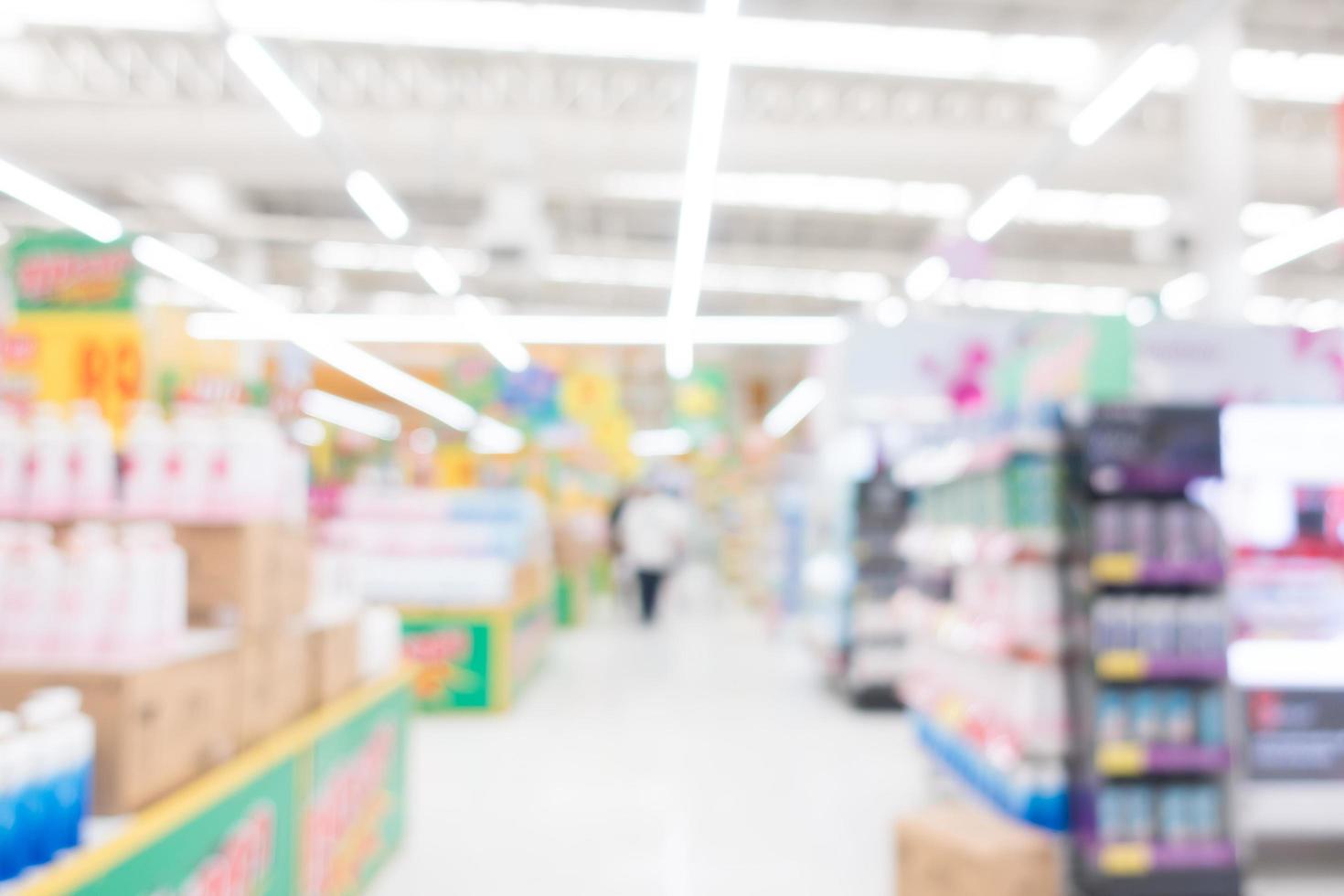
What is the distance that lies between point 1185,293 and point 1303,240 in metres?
3.22

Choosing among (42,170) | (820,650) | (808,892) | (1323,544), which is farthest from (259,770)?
(42,170)

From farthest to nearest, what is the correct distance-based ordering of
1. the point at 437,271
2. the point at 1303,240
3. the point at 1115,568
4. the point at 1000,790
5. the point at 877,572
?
the point at 437,271 → the point at 1303,240 → the point at 877,572 → the point at 1000,790 → the point at 1115,568

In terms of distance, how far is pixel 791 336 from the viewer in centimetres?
1465

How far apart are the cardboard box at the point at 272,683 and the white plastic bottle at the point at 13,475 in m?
0.74

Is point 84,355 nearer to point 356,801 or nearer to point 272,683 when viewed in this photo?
point 356,801

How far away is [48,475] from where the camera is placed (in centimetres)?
294

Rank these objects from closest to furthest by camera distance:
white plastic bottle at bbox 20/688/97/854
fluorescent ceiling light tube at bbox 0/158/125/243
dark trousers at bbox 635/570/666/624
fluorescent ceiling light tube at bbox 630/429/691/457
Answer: white plastic bottle at bbox 20/688/97/854, fluorescent ceiling light tube at bbox 0/158/125/243, dark trousers at bbox 635/570/666/624, fluorescent ceiling light tube at bbox 630/429/691/457

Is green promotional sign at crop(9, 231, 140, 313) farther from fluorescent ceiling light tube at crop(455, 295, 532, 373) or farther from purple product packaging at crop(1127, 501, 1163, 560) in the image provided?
fluorescent ceiling light tube at crop(455, 295, 532, 373)

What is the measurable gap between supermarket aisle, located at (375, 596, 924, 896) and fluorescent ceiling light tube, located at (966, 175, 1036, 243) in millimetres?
3921

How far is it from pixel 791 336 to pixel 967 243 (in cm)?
614

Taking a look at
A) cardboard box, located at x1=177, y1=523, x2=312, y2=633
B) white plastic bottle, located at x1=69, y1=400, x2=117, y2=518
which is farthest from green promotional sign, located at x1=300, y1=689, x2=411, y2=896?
white plastic bottle, located at x1=69, y1=400, x2=117, y2=518

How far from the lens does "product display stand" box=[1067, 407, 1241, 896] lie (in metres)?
3.54

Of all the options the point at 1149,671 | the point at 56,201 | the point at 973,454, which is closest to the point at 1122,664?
the point at 1149,671

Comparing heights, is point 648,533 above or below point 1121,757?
above
